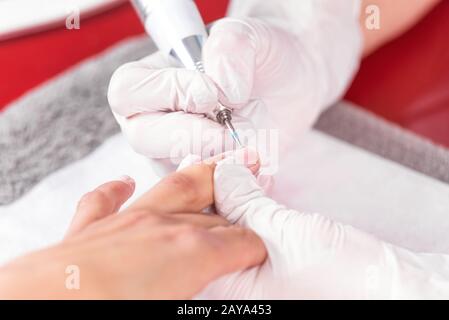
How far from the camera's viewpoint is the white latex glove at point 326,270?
62cm

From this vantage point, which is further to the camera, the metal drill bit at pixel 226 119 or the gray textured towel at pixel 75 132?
the gray textured towel at pixel 75 132

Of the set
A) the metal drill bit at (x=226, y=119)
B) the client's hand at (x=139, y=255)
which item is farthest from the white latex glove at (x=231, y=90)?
the client's hand at (x=139, y=255)

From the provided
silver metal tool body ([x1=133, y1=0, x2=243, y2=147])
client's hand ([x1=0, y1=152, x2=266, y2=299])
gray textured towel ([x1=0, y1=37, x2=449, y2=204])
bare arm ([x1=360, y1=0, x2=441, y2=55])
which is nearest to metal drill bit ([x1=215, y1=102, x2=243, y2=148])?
silver metal tool body ([x1=133, y1=0, x2=243, y2=147])

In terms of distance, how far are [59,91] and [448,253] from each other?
0.65 m

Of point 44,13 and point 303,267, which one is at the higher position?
point 44,13

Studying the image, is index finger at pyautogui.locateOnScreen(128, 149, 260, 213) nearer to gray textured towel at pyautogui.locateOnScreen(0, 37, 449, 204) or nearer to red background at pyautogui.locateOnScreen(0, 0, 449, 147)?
gray textured towel at pyautogui.locateOnScreen(0, 37, 449, 204)

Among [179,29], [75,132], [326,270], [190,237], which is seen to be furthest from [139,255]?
[75,132]

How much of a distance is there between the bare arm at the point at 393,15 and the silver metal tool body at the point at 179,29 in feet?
1.28

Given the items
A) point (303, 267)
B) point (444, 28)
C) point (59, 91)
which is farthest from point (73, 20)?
point (303, 267)

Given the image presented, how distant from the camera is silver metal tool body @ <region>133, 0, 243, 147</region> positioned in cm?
77

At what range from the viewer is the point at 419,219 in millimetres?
807

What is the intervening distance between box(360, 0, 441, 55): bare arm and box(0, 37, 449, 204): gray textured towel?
0.15 m

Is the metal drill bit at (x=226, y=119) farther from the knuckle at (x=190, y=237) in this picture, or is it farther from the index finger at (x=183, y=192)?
the knuckle at (x=190, y=237)
